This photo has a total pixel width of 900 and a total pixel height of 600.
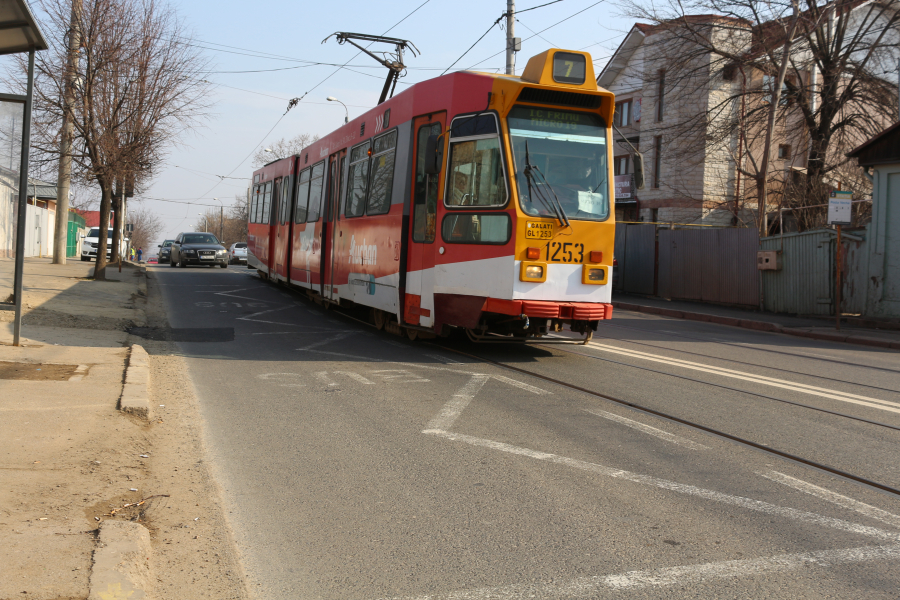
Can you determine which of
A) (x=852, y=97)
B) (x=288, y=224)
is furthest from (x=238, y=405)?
(x=852, y=97)

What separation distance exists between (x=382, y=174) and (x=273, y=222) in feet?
34.2

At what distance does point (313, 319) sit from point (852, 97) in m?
20.4

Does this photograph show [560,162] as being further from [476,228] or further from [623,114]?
[623,114]

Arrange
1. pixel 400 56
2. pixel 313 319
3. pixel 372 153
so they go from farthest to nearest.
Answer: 1. pixel 400 56
2. pixel 313 319
3. pixel 372 153

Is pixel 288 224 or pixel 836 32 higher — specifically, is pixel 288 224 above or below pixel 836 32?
below

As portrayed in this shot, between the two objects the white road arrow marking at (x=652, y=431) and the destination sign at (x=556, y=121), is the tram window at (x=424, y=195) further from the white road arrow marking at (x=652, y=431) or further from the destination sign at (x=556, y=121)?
the white road arrow marking at (x=652, y=431)

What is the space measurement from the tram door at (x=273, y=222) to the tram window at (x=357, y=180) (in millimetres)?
7589

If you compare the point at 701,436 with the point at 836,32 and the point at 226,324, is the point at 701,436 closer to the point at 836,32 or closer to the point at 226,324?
the point at 226,324

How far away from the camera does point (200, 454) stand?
561cm

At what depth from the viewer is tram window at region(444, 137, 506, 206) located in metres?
9.13

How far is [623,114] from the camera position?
41.4m

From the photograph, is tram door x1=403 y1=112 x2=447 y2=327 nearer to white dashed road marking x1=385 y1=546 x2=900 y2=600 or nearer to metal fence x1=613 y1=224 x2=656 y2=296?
white dashed road marking x1=385 y1=546 x2=900 y2=600

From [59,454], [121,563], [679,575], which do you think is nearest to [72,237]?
[59,454]

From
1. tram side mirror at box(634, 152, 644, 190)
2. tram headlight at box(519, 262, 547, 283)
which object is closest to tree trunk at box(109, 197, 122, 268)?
tram side mirror at box(634, 152, 644, 190)
